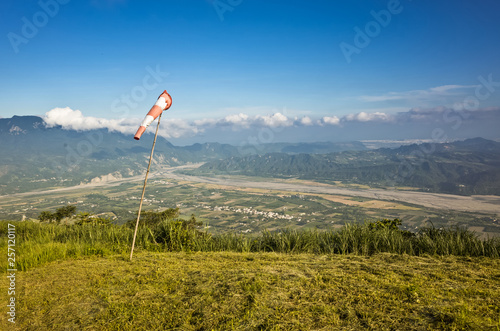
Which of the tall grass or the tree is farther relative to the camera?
the tree

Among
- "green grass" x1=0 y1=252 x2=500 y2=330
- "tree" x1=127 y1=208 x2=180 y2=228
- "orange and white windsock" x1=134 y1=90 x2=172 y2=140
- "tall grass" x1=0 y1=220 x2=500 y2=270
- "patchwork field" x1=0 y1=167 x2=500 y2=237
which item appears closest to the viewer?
"green grass" x1=0 y1=252 x2=500 y2=330

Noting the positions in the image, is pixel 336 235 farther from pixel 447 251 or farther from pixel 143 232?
pixel 143 232

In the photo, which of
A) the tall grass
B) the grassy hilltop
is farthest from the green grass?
the tall grass

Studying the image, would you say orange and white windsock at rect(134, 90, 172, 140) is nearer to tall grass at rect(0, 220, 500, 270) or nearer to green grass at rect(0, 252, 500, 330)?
green grass at rect(0, 252, 500, 330)

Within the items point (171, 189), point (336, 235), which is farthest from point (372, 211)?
point (171, 189)

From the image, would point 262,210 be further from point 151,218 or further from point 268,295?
point 268,295

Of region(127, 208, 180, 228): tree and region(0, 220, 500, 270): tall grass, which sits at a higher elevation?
region(0, 220, 500, 270): tall grass
